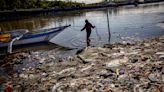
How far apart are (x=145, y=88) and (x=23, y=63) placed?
8.43 m

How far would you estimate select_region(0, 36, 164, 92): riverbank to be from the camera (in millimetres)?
9625

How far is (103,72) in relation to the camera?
35.9ft

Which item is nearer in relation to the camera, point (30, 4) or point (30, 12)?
point (30, 12)

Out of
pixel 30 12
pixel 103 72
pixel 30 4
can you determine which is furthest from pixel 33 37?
pixel 30 4

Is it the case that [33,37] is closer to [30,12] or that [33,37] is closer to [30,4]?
[30,12]

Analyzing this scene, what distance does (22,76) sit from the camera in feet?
41.5

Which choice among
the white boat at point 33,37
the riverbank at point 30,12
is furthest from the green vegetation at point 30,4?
the white boat at point 33,37

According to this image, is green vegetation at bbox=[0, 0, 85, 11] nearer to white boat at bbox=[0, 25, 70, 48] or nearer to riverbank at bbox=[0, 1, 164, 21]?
riverbank at bbox=[0, 1, 164, 21]

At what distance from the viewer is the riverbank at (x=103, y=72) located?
9.62m

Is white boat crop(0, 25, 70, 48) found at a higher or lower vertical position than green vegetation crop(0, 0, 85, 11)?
lower

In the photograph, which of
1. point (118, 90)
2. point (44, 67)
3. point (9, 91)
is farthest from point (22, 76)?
point (118, 90)

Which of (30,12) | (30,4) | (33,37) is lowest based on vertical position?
(33,37)

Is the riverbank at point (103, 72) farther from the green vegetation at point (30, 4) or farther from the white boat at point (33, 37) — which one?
the green vegetation at point (30, 4)

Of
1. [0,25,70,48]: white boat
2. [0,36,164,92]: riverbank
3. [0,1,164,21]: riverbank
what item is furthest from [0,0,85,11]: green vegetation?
[0,36,164,92]: riverbank
